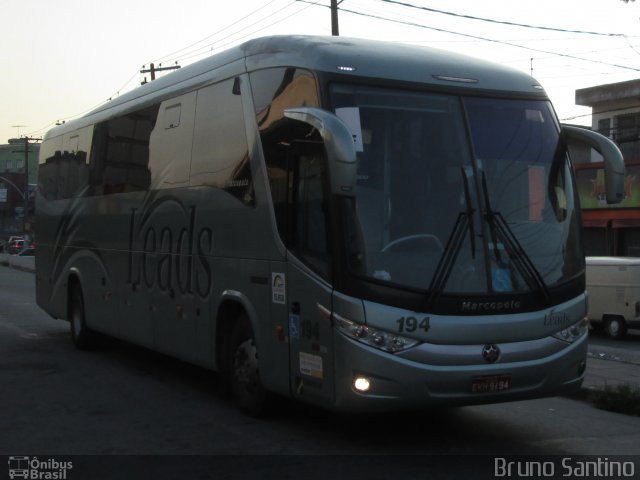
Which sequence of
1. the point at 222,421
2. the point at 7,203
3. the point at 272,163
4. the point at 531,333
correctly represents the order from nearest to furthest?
1. the point at 531,333
2. the point at 272,163
3. the point at 222,421
4. the point at 7,203

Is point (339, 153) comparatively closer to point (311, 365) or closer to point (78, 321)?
point (311, 365)

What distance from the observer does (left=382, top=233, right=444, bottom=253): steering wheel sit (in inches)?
264

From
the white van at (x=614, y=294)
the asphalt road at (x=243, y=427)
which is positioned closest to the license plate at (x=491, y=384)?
the asphalt road at (x=243, y=427)

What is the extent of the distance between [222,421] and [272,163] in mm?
2522

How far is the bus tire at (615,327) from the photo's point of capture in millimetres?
20359

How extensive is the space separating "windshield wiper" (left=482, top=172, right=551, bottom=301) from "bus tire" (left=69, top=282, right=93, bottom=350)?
7894 mm

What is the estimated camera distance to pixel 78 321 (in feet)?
43.9

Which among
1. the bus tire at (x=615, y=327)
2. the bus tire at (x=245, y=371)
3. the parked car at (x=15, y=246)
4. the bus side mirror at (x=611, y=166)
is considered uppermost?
the bus side mirror at (x=611, y=166)

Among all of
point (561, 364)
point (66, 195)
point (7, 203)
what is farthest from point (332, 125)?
point (7, 203)

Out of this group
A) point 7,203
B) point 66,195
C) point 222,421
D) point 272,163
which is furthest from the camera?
point 7,203

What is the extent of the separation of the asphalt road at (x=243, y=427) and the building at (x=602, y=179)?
2388 cm

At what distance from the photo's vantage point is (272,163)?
7562mm

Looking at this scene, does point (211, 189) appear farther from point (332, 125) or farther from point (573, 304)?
point (573, 304)

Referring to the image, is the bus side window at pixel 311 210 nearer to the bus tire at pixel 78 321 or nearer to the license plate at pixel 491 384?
the license plate at pixel 491 384
